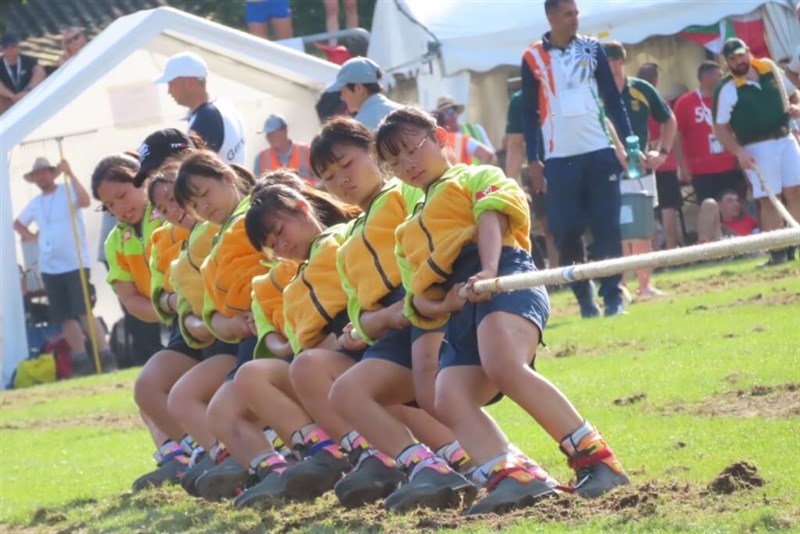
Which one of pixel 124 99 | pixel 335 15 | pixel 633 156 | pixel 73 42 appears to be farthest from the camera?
pixel 335 15

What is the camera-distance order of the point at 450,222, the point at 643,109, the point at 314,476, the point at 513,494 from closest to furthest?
the point at 513,494 < the point at 450,222 < the point at 314,476 < the point at 643,109

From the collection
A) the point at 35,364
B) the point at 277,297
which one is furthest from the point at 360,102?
the point at 35,364

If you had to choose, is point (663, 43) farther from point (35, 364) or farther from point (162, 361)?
point (162, 361)

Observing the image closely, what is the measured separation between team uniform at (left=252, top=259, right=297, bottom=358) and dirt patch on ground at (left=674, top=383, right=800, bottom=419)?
2.14 m

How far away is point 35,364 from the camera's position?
715 inches

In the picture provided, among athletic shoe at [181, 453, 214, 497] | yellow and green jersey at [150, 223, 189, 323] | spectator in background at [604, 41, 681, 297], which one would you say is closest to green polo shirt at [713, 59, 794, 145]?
spectator in background at [604, 41, 681, 297]

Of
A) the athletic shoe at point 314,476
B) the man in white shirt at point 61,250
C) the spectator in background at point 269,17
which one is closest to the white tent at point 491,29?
the spectator in background at point 269,17

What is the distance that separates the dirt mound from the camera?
6418 mm

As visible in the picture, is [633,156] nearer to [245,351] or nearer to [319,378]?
[245,351]

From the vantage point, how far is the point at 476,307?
22.6 feet

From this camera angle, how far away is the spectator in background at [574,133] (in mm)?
13695

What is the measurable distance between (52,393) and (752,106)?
6.96 metres

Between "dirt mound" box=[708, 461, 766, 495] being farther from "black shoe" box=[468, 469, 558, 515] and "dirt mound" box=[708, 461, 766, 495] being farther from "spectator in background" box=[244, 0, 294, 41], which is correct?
"spectator in background" box=[244, 0, 294, 41]

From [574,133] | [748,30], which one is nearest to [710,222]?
[748,30]
